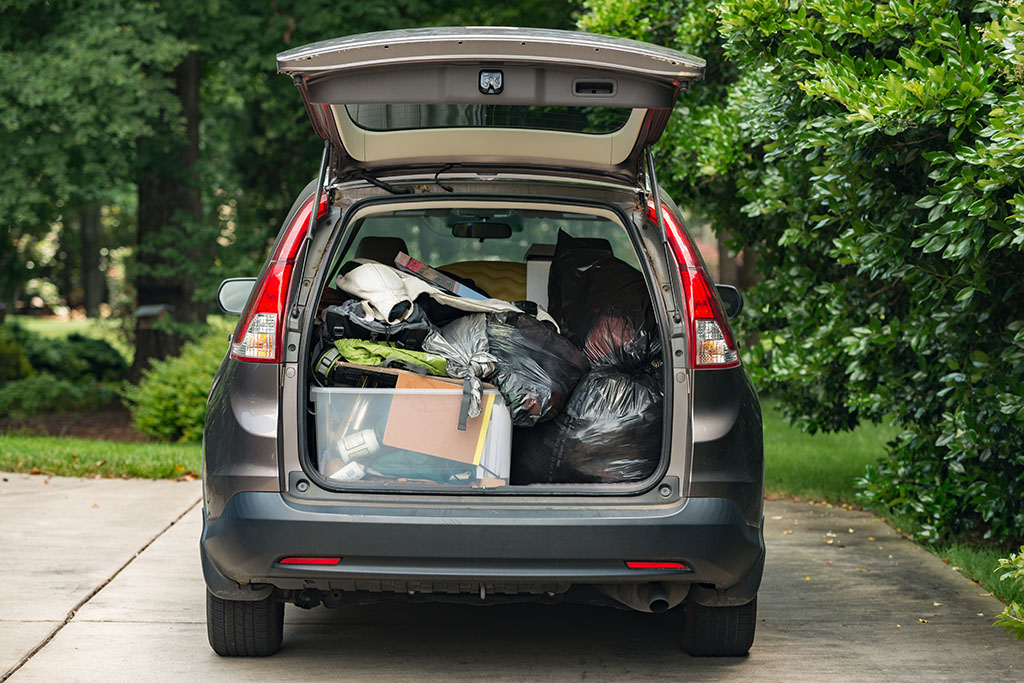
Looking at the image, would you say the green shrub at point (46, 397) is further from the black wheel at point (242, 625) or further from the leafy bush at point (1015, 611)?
the leafy bush at point (1015, 611)

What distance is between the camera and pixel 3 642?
454 centimetres

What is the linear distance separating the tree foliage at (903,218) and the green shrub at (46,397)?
10308 mm

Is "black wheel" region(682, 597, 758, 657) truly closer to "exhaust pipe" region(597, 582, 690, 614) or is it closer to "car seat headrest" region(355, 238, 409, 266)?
"exhaust pipe" region(597, 582, 690, 614)

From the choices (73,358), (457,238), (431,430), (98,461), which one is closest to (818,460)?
(457,238)

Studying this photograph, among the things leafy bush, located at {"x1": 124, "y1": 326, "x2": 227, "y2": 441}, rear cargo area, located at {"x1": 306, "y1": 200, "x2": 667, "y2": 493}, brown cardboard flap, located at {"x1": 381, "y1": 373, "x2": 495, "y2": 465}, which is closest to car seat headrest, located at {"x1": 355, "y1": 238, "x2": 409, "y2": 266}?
rear cargo area, located at {"x1": 306, "y1": 200, "x2": 667, "y2": 493}

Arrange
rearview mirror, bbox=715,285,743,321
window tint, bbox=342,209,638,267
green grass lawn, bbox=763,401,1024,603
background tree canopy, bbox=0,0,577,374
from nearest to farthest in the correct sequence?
rearview mirror, bbox=715,285,743,321, window tint, bbox=342,209,638,267, green grass lawn, bbox=763,401,1024,603, background tree canopy, bbox=0,0,577,374

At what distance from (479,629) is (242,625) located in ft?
3.48

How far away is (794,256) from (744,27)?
5.84 ft

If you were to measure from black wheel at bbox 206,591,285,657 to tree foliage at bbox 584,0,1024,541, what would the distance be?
Result: 300cm

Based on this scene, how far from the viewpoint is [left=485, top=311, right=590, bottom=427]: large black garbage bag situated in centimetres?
427

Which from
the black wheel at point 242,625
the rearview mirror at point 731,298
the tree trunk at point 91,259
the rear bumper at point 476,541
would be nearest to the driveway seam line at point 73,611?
the black wheel at point 242,625

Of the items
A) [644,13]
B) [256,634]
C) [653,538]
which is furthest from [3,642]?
[644,13]

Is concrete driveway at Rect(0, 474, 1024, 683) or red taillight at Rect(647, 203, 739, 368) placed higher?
red taillight at Rect(647, 203, 739, 368)

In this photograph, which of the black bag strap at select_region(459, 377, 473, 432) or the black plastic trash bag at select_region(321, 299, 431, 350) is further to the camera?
the black plastic trash bag at select_region(321, 299, 431, 350)
